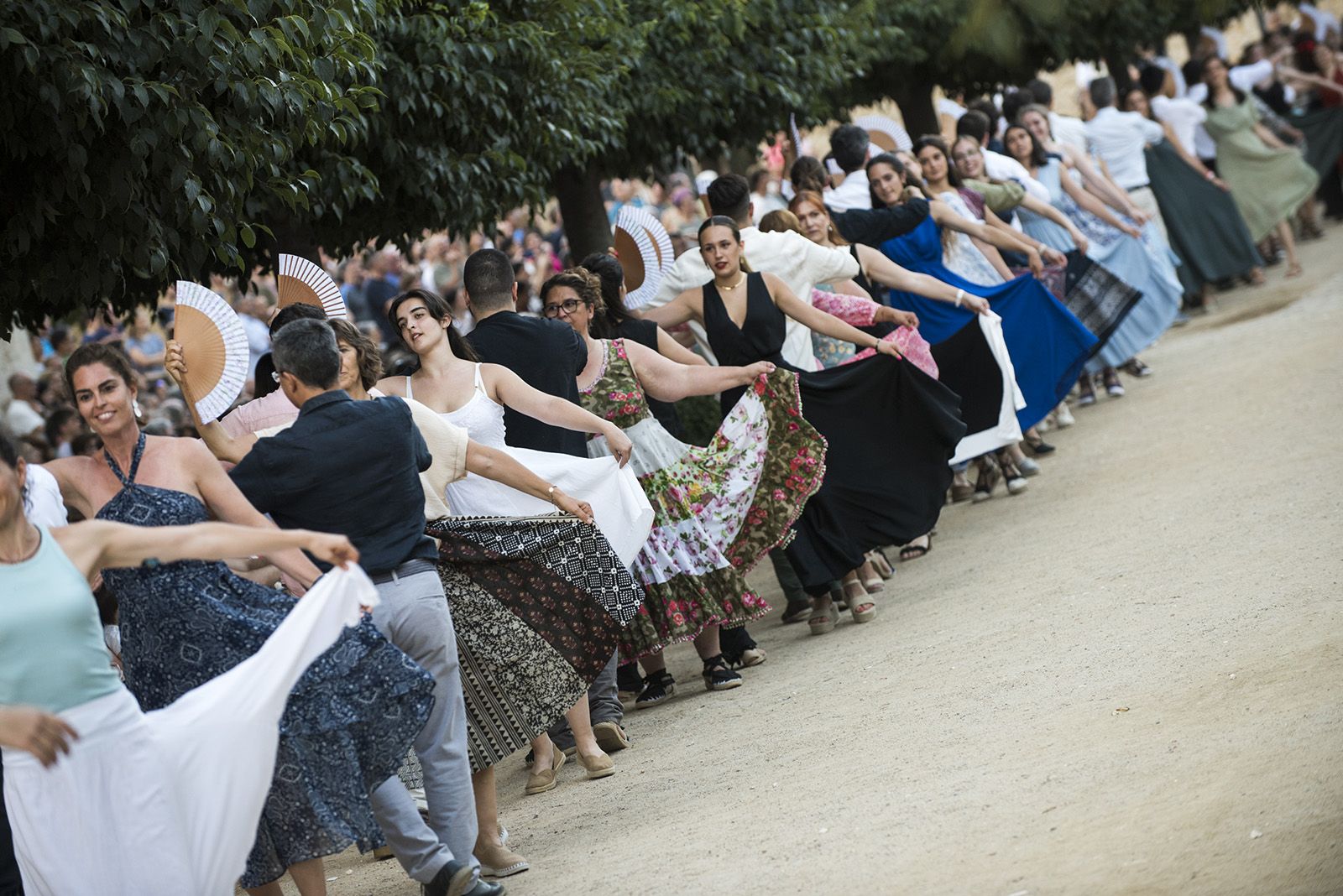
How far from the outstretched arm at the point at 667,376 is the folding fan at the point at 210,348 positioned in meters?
2.49

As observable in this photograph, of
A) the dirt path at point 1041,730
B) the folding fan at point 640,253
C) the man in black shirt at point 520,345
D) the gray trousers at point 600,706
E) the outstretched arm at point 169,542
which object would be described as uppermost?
the folding fan at point 640,253

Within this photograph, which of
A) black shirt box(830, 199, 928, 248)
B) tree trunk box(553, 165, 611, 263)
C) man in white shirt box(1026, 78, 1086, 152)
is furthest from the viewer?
man in white shirt box(1026, 78, 1086, 152)

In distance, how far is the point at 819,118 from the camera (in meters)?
14.7

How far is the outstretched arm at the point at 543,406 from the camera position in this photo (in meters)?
6.91

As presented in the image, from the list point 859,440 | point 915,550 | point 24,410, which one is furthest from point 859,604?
point 24,410

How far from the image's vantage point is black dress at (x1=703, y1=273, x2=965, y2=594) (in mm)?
8586

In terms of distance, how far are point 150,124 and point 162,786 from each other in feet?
10.3

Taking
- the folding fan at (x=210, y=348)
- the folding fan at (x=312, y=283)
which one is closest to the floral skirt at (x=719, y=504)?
the folding fan at (x=312, y=283)

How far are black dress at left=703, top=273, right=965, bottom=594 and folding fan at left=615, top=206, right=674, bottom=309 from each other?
723 millimetres

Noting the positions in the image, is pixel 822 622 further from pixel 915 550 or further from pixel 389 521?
pixel 389 521

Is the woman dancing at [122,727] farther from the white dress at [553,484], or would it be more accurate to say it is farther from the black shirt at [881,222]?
the black shirt at [881,222]

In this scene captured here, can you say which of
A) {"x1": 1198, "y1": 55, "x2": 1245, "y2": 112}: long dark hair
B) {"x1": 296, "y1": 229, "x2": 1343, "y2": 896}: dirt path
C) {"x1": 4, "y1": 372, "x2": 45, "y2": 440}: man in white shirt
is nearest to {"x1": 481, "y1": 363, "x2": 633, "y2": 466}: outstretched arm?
{"x1": 296, "y1": 229, "x2": 1343, "y2": 896}: dirt path

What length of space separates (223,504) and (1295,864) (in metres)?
3.24

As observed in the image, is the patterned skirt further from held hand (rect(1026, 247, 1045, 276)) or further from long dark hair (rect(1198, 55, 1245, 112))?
long dark hair (rect(1198, 55, 1245, 112))
